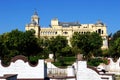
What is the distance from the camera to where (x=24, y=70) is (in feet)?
69.7

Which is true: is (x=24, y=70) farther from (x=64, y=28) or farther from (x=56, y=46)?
(x=64, y=28)

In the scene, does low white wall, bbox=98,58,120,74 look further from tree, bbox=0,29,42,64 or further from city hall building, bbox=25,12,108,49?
city hall building, bbox=25,12,108,49

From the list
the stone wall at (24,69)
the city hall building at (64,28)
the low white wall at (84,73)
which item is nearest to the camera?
A: the low white wall at (84,73)

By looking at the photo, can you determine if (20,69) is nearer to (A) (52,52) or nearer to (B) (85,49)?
(B) (85,49)

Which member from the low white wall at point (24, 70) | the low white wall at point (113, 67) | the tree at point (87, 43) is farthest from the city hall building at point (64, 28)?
the low white wall at point (24, 70)

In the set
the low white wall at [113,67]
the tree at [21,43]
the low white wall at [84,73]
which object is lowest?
the low white wall at [84,73]

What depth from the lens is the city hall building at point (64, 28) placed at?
6102 inches

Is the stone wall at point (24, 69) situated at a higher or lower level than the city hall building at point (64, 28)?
lower

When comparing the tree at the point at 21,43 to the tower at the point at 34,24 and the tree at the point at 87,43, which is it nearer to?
the tree at the point at 87,43

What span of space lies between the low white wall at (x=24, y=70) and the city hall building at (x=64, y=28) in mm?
132203

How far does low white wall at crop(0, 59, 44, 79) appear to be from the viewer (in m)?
21.1

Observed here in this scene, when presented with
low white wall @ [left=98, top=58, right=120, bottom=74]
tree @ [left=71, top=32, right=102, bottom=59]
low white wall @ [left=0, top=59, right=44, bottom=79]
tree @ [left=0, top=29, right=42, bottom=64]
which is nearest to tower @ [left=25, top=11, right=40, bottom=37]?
Result: tree @ [left=71, top=32, right=102, bottom=59]

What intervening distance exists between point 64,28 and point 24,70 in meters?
136

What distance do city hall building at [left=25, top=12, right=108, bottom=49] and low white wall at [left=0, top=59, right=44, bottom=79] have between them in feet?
434
